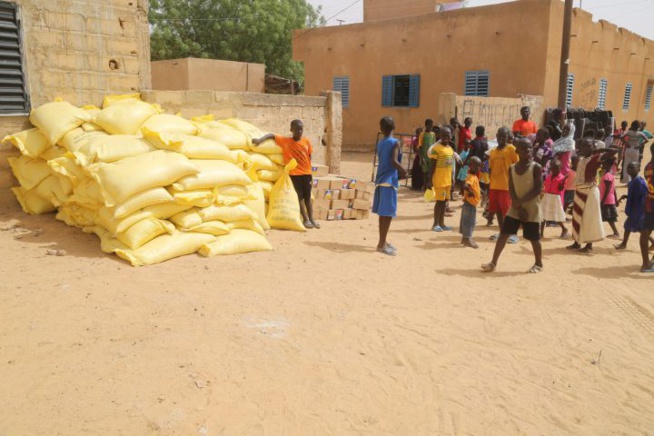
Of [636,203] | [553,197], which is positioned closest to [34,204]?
[553,197]

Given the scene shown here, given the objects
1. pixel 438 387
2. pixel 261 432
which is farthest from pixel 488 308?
pixel 261 432

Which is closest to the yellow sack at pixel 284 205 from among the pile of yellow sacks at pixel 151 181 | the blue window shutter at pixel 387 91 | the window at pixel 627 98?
the pile of yellow sacks at pixel 151 181

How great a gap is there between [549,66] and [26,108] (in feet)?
39.5

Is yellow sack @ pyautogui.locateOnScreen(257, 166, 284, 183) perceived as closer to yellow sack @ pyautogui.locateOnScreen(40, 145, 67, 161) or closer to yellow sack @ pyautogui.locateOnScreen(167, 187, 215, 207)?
yellow sack @ pyautogui.locateOnScreen(167, 187, 215, 207)

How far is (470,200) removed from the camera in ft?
20.7

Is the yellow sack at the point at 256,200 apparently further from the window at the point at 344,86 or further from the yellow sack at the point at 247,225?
the window at the point at 344,86

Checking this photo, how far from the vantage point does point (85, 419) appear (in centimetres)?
268

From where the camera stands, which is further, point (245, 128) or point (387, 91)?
point (387, 91)

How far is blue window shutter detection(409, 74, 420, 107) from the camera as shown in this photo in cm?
1625

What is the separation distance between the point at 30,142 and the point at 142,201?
89.6 inches

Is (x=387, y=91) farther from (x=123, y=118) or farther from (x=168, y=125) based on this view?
(x=123, y=118)

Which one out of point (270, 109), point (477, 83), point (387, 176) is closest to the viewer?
point (387, 176)

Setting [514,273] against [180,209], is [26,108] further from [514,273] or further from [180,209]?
[514,273]

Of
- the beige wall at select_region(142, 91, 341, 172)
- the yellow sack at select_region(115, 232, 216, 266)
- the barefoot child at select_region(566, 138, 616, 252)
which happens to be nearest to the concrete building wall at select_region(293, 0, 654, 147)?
the beige wall at select_region(142, 91, 341, 172)
